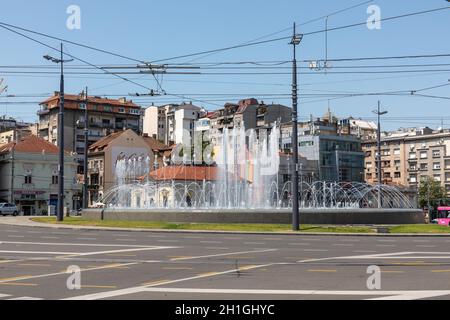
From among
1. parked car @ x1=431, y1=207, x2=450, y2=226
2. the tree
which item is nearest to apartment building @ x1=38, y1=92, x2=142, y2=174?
the tree

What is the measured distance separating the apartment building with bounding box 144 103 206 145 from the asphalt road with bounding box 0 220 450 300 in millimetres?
114387

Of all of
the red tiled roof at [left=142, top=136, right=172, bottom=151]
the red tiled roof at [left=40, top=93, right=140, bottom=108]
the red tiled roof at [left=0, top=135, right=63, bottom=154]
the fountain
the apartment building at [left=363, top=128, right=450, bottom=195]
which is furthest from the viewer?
the red tiled roof at [left=40, top=93, right=140, bottom=108]

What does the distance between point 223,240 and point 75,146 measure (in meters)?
100

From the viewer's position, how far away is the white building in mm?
91125

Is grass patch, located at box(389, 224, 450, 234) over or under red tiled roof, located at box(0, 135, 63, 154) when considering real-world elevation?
→ under

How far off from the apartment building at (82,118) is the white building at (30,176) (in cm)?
2471

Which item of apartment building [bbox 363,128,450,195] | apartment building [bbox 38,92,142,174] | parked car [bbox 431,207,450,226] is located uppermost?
apartment building [bbox 38,92,142,174]

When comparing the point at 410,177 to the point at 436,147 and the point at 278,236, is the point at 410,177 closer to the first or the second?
the point at 436,147

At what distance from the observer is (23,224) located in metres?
42.4

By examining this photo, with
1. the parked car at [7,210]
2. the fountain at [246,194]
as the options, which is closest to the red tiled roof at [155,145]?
the fountain at [246,194]

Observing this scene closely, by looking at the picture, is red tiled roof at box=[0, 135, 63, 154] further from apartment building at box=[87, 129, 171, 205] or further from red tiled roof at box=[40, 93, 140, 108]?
red tiled roof at box=[40, 93, 140, 108]

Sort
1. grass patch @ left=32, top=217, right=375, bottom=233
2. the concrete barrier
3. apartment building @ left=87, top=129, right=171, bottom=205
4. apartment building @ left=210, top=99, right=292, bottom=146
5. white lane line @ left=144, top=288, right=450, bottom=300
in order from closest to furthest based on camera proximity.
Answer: white lane line @ left=144, top=288, right=450, bottom=300
grass patch @ left=32, top=217, right=375, bottom=233
the concrete barrier
apartment building @ left=87, top=129, right=171, bottom=205
apartment building @ left=210, top=99, right=292, bottom=146

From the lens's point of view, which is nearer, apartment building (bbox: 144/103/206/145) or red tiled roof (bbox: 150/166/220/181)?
red tiled roof (bbox: 150/166/220/181)
